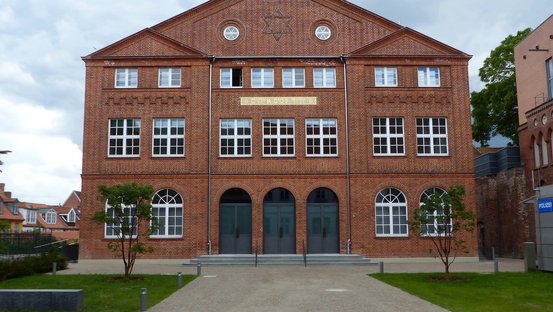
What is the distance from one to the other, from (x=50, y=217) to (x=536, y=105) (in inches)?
2440

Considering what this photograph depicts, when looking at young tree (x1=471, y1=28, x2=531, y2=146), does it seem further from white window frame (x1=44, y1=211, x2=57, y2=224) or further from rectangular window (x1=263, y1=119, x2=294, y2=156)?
white window frame (x1=44, y1=211, x2=57, y2=224)

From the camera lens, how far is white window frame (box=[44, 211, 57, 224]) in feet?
239

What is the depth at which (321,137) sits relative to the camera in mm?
28688

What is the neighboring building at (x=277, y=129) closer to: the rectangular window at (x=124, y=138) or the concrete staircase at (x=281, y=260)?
the rectangular window at (x=124, y=138)

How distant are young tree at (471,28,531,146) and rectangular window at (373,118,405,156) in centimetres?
1522

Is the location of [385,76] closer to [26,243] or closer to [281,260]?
[281,260]

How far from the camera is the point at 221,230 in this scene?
28141 millimetres

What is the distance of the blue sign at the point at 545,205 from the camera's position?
21328 mm

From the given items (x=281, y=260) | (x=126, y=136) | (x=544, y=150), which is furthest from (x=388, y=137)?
(x=126, y=136)

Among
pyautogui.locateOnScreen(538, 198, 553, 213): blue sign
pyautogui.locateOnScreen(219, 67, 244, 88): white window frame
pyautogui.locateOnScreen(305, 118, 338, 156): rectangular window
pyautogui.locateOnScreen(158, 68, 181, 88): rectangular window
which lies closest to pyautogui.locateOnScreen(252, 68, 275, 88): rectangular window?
pyautogui.locateOnScreen(219, 67, 244, 88): white window frame

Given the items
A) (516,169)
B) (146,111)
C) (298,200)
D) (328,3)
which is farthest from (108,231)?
(516,169)

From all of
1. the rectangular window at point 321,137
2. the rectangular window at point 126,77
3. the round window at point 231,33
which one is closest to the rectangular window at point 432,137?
the rectangular window at point 321,137

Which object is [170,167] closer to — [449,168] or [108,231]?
[108,231]

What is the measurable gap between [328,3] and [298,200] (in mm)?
10662
